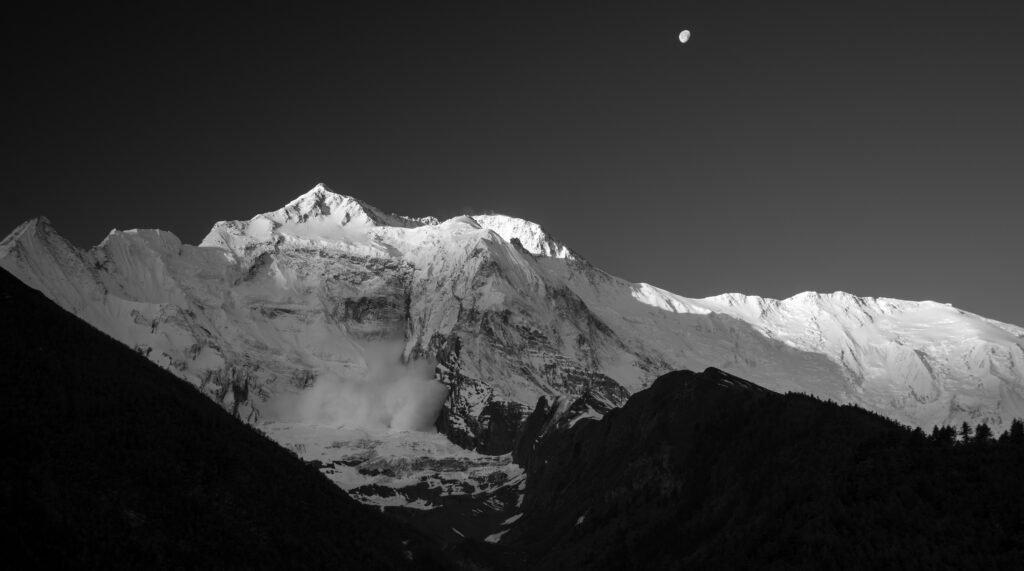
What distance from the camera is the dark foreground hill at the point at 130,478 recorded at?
12656 cm

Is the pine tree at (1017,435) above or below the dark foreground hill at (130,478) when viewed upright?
above

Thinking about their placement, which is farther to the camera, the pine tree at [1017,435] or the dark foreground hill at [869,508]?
the pine tree at [1017,435]

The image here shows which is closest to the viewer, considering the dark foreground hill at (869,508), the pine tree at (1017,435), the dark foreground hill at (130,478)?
the dark foreground hill at (130,478)

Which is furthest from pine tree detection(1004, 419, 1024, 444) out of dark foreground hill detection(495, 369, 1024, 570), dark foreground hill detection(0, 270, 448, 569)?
dark foreground hill detection(0, 270, 448, 569)

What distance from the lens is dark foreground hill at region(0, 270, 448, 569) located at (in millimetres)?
126562

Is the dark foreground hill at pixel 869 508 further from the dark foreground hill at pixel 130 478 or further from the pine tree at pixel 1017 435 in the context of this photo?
the dark foreground hill at pixel 130 478

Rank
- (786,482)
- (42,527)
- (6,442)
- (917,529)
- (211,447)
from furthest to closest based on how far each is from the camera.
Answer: (786,482), (211,447), (917,529), (6,442), (42,527)

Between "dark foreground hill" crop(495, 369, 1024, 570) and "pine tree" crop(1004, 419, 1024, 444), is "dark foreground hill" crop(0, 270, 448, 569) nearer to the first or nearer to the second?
"dark foreground hill" crop(495, 369, 1024, 570)

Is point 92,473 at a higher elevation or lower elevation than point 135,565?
higher

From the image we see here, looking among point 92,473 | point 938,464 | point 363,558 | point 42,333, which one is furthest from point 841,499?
point 42,333

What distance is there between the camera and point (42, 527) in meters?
121

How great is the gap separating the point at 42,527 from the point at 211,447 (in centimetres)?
4124

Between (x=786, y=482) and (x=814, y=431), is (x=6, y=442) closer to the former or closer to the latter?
(x=786, y=482)

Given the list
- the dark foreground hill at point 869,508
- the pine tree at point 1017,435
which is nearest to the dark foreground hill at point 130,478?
the dark foreground hill at point 869,508
